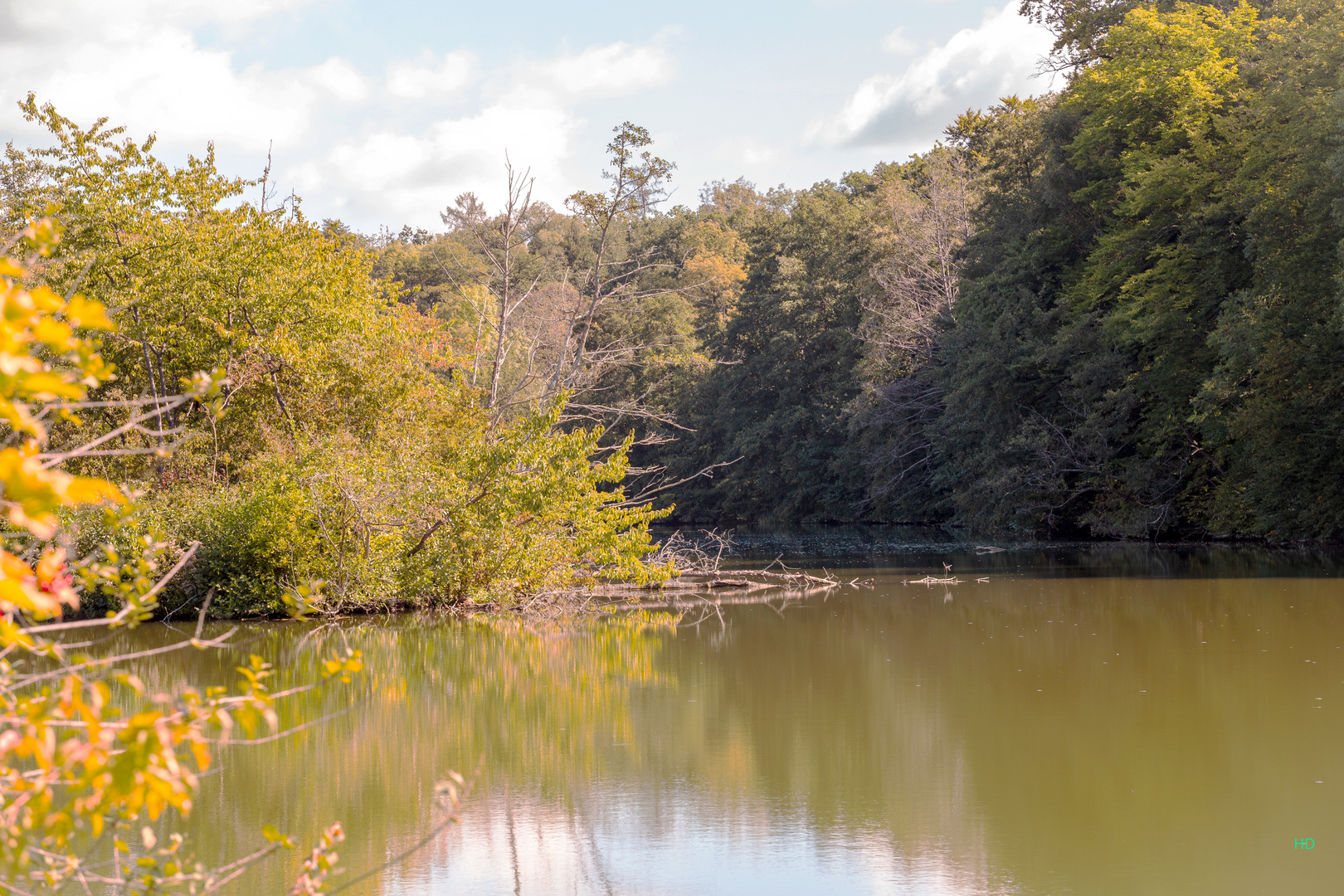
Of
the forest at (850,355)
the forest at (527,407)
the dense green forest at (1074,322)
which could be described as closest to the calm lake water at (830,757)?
the forest at (527,407)

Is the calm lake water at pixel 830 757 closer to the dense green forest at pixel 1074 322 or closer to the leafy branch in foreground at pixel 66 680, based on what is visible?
the leafy branch in foreground at pixel 66 680

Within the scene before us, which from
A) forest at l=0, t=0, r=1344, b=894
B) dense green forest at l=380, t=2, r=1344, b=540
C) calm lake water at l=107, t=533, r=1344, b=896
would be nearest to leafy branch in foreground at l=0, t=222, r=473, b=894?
forest at l=0, t=0, r=1344, b=894

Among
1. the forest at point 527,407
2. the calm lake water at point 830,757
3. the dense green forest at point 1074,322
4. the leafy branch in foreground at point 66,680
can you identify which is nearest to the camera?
the leafy branch in foreground at point 66,680

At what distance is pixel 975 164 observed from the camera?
36156mm

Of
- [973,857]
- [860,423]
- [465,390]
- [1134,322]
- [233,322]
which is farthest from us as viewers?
[860,423]

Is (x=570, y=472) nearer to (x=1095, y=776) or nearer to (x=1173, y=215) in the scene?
(x=1095, y=776)

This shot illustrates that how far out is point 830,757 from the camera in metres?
7.18

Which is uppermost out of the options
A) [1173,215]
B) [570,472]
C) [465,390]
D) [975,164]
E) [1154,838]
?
[975,164]

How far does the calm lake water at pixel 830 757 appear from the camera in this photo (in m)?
5.15

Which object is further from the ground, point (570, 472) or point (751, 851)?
point (570, 472)

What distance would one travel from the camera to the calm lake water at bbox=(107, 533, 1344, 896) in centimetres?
515

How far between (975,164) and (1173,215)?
12282mm

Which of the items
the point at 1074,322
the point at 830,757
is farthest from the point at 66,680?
the point at 1074,322

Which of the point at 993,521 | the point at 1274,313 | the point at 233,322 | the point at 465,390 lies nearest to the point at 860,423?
the point at 993,521
